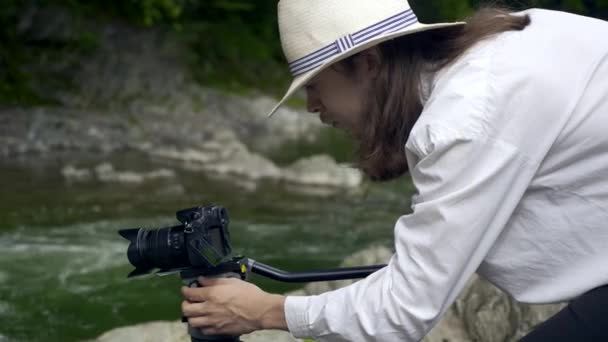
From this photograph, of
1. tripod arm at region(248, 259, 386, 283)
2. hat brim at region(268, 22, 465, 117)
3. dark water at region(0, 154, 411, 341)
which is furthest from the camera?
dark water at region(0, 154, 411, 341)

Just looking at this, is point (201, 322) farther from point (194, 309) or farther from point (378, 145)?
point (378, 145)

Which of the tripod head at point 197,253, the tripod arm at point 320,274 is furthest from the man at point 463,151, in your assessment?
the tripod arm at point 320,274

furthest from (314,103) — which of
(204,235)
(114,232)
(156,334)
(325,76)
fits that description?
(114,232)

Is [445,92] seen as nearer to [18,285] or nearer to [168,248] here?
[168,248]

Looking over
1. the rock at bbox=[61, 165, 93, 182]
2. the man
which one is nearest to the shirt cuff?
the man

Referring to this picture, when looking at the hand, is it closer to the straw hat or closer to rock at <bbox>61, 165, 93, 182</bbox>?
the straw hat

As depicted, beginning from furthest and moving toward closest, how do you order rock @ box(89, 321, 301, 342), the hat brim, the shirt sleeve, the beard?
rock @ box(89, 321, 301, 342) → the beard → the hat brim → the shirt sleeve

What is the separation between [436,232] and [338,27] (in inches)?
19.9

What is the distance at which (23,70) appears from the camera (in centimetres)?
1019

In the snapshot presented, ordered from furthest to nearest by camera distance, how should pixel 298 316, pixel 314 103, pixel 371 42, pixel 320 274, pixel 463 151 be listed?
pixel 320 274 → pixel 314 103 → pixel 298 316 → pixel 371 42 → pixel 463 151

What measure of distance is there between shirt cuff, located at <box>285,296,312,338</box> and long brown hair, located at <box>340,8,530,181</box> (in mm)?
407

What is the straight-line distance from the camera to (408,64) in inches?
76.9

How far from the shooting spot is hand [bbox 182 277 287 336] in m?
2.06

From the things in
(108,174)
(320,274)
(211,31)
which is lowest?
(108,174)
